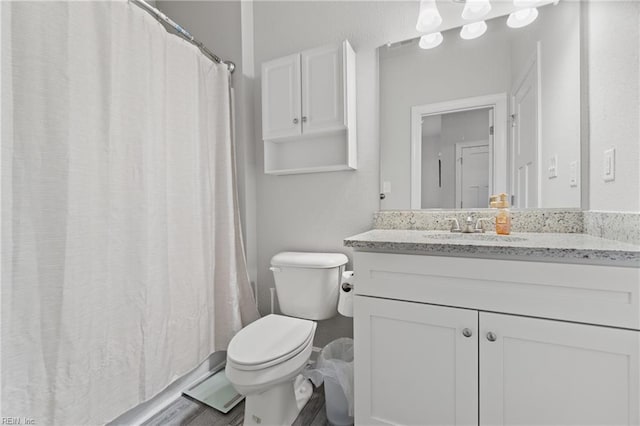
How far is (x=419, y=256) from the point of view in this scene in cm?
104

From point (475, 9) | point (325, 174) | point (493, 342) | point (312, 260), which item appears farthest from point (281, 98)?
point (493, 342)

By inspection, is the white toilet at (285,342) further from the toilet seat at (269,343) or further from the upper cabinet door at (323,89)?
the upper cabinet door at (323,89)


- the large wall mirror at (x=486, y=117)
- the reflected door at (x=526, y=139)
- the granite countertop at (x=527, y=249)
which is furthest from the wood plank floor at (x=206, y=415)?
the reflected door at (x=526, y=139)

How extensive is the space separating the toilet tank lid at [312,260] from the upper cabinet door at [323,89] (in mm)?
719

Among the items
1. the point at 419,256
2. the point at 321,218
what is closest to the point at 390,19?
the point at 321,218

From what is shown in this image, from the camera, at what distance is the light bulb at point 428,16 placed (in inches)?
56.1

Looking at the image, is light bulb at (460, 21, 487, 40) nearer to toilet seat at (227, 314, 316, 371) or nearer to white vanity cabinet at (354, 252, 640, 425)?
white vanity cabinet at (354, 252, 640, 425)

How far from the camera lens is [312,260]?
61.8 inches

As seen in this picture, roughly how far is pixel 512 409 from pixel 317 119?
4.96 feet

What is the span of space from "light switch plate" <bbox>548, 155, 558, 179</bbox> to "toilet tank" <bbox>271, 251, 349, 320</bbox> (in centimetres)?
106

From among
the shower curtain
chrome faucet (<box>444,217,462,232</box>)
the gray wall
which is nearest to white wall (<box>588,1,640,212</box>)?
chrome faucet (<box>444,217,462,232</box>)

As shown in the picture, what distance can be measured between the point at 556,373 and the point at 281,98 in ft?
5.69

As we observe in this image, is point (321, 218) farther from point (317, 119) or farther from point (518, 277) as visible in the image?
point (518, 277)

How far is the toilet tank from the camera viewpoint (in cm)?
156
